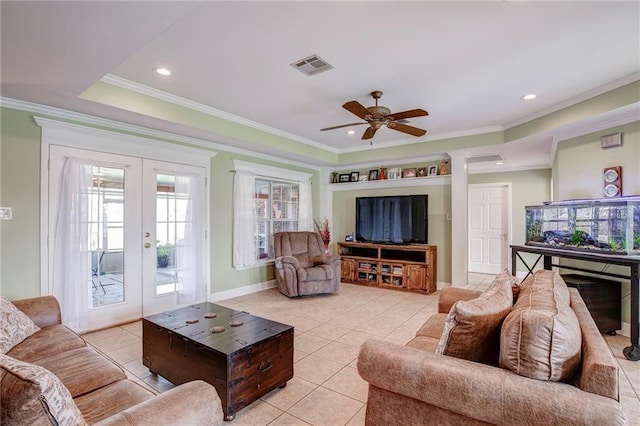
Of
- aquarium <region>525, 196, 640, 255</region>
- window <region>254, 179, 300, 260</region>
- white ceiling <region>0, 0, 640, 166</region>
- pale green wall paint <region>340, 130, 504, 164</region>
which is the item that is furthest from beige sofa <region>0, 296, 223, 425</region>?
pale green wall paint <region>340, 130, 504, 164</region>

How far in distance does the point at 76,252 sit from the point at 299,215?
356 centimetres

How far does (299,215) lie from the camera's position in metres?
6.11

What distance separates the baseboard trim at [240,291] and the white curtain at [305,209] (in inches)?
49.1

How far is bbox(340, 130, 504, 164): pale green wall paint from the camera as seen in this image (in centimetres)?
475

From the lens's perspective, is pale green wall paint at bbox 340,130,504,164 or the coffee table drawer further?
pale green wall paint at bbox 340,130,504,164

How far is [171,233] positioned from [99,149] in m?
1.28

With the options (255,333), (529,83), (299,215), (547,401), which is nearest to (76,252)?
(255,333)

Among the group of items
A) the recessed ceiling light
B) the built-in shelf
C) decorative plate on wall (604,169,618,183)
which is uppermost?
the recessed ceiling light

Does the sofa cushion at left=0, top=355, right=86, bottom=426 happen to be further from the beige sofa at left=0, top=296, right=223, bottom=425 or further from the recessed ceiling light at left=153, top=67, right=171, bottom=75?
the recessed ceiling light at left=153, top=67, right=171, bottom=75

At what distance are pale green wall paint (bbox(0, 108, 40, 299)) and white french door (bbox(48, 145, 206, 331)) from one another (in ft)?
0.41

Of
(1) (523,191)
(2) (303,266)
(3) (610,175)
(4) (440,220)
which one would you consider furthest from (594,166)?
(2) (303,266)

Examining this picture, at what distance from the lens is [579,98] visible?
3492mm

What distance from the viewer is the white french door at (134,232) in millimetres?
3430

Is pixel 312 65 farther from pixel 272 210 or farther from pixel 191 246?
pixel 272 210
